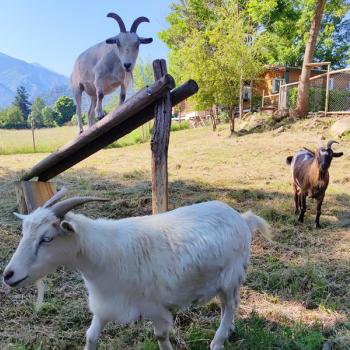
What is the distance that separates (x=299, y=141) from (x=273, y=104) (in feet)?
38.9

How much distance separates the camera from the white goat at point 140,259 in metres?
2.42

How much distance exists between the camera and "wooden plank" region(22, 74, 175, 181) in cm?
360

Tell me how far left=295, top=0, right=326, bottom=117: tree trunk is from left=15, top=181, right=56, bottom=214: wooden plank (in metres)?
13.9

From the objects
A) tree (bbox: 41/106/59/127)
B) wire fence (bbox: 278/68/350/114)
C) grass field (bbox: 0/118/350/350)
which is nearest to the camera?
grass field (bbox: 0/118/350/350)

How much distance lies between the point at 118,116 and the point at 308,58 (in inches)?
573

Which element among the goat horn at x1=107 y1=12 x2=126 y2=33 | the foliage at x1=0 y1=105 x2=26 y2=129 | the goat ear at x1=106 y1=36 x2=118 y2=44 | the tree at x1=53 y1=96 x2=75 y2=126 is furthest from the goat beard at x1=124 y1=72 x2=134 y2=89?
the tree at x1=53 y1=96 x2=75 y2=126

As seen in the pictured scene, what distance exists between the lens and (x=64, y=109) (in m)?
55.6

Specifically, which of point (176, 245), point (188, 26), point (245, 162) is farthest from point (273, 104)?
point (176, 245)

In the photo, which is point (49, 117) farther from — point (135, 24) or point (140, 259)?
point (140, 259)

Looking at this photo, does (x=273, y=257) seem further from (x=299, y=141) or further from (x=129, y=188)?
(x=299, y=141)

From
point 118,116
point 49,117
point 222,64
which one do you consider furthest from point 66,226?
point 49,117

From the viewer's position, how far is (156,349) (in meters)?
3.02

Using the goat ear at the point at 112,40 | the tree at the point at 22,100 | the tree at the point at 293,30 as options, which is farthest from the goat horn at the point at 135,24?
the tree at the point at 22,100

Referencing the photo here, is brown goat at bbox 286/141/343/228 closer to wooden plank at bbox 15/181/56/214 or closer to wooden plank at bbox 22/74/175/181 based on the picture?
wooden plank at bbox 22/74/175/181
